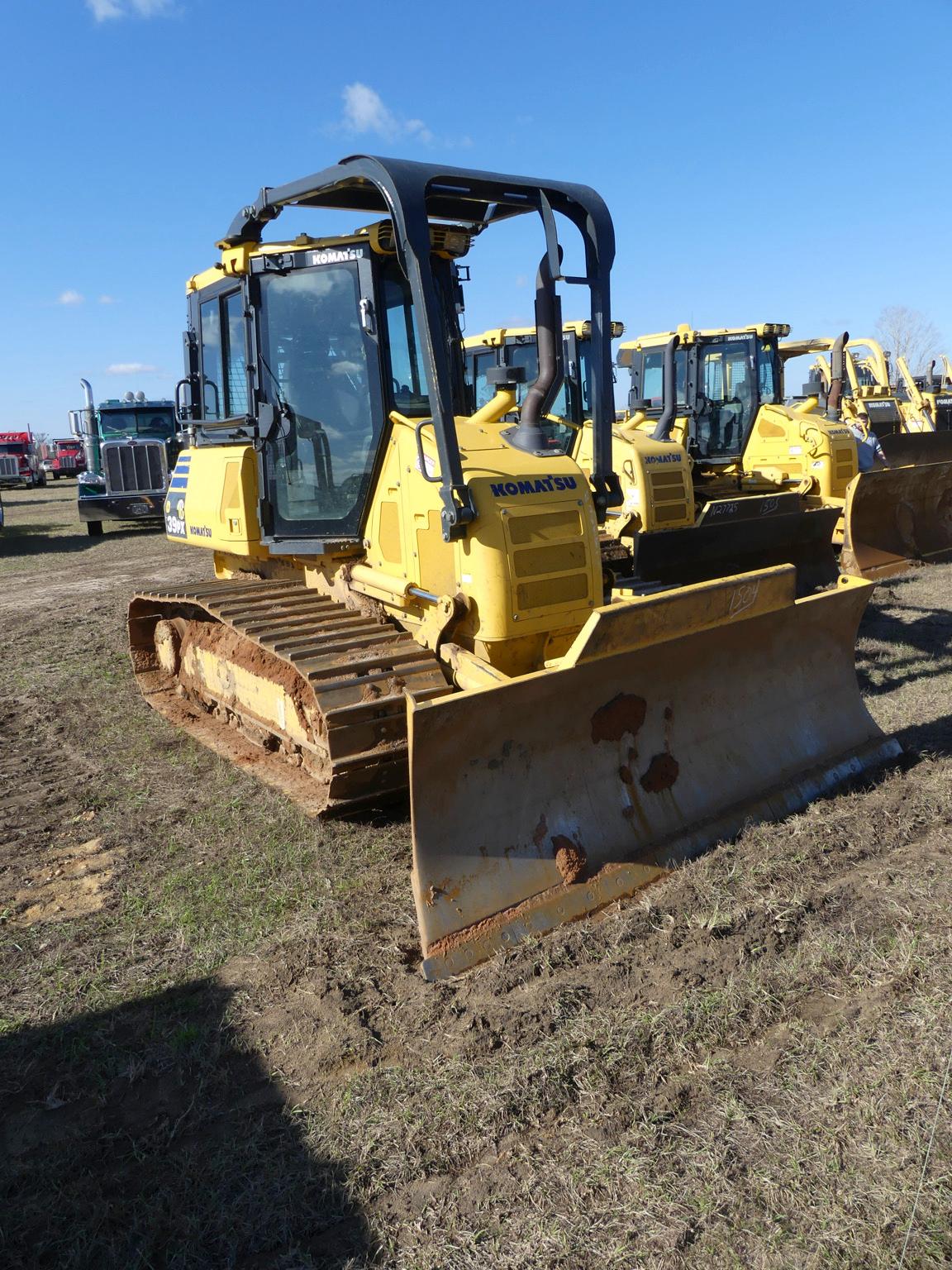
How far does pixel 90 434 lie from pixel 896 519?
1509 centimetres

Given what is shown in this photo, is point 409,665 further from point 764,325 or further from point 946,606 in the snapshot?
point 764,325

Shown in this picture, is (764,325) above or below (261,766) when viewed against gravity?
above

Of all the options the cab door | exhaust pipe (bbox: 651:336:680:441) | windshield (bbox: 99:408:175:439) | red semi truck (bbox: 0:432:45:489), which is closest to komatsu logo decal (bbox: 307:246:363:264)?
the cab door

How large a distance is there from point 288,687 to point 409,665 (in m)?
0.79

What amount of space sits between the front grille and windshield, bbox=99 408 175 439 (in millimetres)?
1115

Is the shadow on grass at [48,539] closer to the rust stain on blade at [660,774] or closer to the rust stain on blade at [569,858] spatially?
the rust stain on blade at [660,774]

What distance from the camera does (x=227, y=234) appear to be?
5590 mm

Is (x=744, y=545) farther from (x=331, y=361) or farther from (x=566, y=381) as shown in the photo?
(x=331, y=361)

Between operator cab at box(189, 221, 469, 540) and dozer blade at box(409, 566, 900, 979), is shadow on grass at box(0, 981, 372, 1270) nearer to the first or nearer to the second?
dozer blade at box(409, 566, 900, 979)

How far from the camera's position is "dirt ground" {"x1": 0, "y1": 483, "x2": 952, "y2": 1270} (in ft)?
8.28

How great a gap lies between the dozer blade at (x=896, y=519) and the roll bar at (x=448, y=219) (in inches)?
267

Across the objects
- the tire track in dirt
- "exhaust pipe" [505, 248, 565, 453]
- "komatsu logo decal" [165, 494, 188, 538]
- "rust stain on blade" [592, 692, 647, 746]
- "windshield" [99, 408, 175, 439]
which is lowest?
the tire track in dirt

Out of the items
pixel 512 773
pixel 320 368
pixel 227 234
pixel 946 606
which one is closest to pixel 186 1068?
pixel 512 773

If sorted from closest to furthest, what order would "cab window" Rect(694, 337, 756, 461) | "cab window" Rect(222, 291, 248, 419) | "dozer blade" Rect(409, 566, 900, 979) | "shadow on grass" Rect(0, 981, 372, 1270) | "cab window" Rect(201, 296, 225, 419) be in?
"shadow on grass" Rect(0, 981, 372, 1270), "dozer blade" Rect(409, 566, 900, 979), "cab window" Rect(222, 291, 248, 419), "cab window" Rect(201, 296, 225, 419), "cab window" Rect(694, 337, 756, 461)
